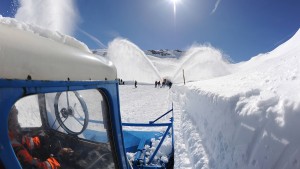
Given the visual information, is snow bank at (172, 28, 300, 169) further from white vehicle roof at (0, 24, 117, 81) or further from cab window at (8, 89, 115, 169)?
white vehicle roof at (0, 24, 117, 81)

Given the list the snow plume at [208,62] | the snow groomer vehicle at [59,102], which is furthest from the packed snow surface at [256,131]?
the snow plume at [208,62]

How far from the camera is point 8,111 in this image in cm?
132

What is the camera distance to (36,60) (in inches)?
59.7

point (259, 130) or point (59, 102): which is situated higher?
point (59, 102)

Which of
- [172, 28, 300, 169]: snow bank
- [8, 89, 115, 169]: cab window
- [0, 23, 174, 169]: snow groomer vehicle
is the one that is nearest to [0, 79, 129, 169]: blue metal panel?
[0, 23, 174, 169]: snow groomer vehicle

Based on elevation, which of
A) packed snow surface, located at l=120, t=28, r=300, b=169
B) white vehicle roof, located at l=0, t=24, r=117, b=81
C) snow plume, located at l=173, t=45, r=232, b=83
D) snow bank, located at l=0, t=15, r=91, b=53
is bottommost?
packed snow surface, located at l=120, t=28, r=300, b=169

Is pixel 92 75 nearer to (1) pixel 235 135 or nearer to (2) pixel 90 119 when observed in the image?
(2) pixel 90 119

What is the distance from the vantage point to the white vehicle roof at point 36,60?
4.24ft

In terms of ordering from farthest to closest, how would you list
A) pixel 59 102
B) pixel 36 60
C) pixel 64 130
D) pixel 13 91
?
pixel 64 130 → pixel 59 102 → pixel 36 60 → pixel 13 91

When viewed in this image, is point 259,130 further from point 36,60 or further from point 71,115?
point 36,60

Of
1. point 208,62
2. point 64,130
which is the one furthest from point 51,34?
point 208,62

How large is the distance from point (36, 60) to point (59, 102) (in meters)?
0.68

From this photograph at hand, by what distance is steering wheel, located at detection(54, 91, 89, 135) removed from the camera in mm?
2193

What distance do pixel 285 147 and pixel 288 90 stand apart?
721 millimetres
